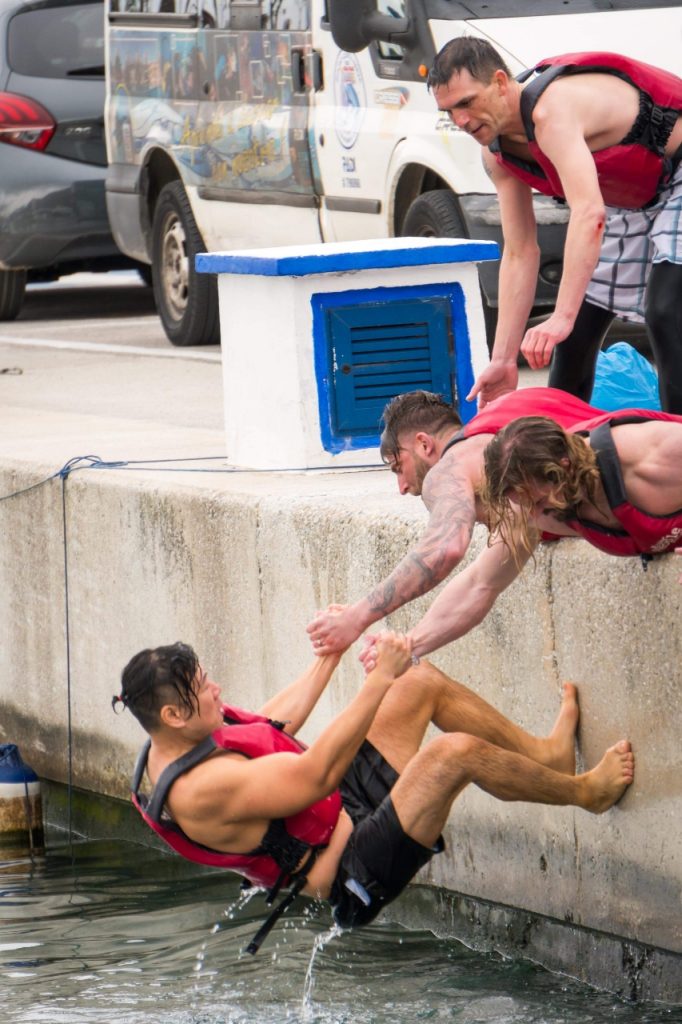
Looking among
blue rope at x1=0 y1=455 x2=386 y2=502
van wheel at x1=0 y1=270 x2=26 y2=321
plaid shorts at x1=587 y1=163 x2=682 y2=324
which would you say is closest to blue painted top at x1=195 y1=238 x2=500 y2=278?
blue rope at x1=0 y1=455 x2=386 y2=502

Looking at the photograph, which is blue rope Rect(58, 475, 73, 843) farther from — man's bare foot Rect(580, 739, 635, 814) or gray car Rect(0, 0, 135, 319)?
gray car Rect(0, 0, 135, 319)

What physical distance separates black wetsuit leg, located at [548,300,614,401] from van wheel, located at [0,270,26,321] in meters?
8.74

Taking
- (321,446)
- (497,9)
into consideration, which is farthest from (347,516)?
(497,9)

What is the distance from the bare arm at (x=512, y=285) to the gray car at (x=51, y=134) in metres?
7.36

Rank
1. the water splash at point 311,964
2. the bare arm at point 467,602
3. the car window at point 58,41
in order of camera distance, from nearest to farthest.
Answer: the bare arm at point 467,602 → the water splash at point 311,964 → the car window at point 58,41

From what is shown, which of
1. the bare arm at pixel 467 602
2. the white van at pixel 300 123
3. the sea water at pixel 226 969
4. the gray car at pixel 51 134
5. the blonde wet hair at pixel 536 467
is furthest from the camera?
the gray car at pixel 51 134

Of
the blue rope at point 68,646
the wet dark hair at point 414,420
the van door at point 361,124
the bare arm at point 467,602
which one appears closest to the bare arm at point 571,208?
the wet dark hair at point 414,420

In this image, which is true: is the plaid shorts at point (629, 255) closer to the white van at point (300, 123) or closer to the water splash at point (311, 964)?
the water splash at point (311, 964)

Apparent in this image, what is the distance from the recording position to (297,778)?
5477 mm

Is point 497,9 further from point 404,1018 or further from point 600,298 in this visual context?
point 404,1018

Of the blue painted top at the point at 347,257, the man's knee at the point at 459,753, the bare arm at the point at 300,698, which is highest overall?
the blue painted top at the point at 347,257

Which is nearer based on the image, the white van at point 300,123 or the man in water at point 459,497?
the man in water at point 459,497

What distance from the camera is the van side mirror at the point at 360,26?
31.0ft

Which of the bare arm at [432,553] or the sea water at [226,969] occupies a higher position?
the bare arm at [432,553]
